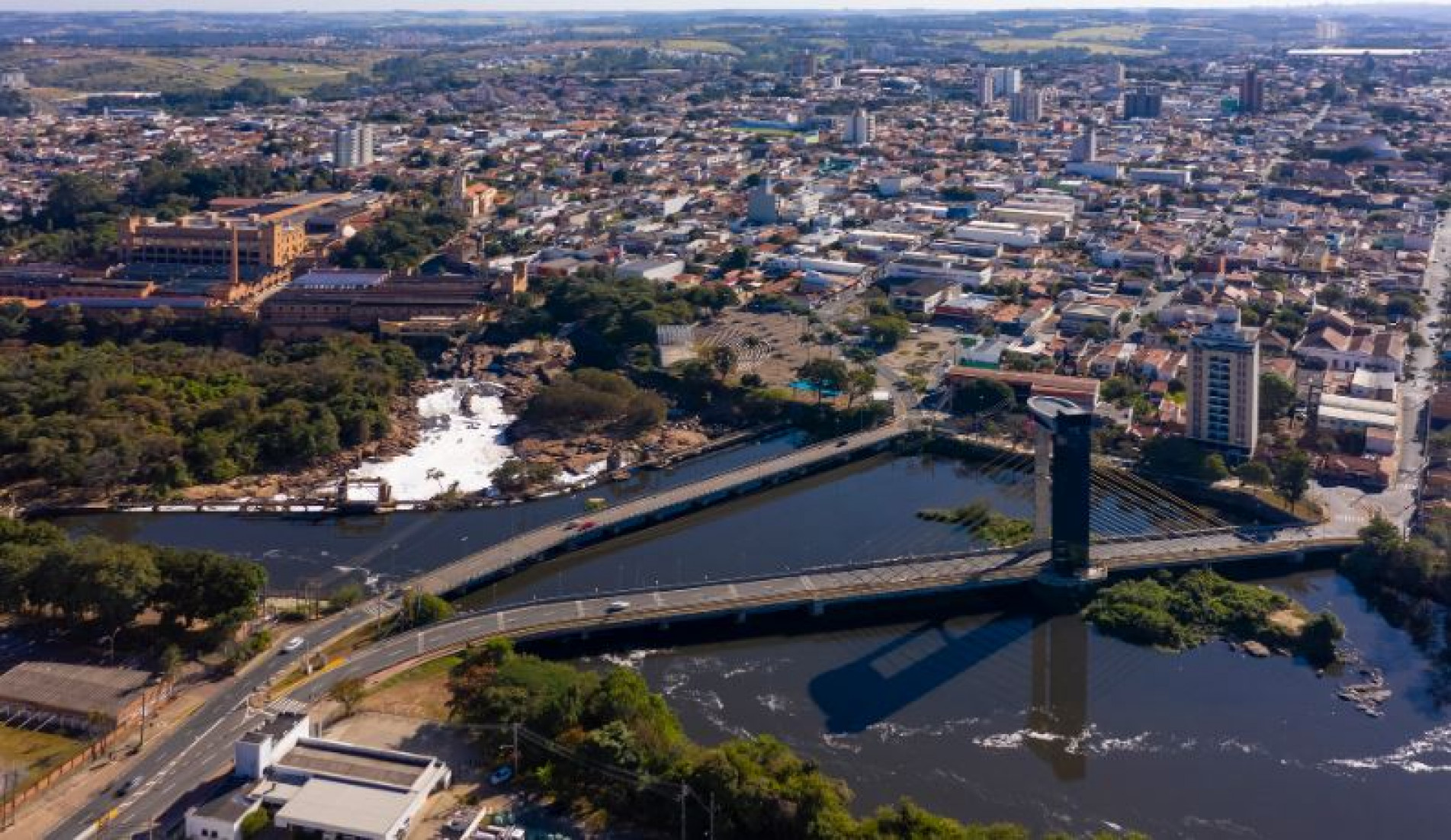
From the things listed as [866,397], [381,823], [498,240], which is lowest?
[381,823]

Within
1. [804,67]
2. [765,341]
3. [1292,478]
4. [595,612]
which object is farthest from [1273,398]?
[804,67]

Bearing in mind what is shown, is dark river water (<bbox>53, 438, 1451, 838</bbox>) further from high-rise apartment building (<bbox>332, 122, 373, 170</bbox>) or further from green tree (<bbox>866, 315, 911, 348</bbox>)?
high-rise apartment building (<bbox>332, 122, 373, 170</bbox>)

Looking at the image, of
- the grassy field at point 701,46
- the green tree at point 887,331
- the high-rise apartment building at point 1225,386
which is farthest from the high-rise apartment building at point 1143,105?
the grassy field at point 701,46

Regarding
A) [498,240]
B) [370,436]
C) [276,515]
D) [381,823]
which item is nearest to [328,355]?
[370,436]

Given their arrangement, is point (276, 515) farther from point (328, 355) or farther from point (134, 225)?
point (134, 225)

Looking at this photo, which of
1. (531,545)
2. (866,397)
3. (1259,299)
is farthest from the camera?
(1259,299)

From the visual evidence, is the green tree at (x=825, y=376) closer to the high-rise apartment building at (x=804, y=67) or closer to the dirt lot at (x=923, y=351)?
the dirt lot at (x=923, y=351)

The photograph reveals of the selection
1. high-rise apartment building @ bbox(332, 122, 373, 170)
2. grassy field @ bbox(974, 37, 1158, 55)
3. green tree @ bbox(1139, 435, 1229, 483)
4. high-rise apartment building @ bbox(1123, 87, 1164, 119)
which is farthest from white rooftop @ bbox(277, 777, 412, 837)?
grassy field @ bbox(974, 37, 1158, 55)
